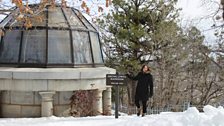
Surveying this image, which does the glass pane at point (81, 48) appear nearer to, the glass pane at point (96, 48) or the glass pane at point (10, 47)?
the glass pane at point (96, 48)

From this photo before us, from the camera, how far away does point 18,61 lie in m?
14.9

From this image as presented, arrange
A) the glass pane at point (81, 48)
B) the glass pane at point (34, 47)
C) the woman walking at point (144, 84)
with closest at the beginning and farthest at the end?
1. the woman walking at point (144, 84)
2. the glass pane at point (34, 47)
3. the glass pane at point (81, 48)

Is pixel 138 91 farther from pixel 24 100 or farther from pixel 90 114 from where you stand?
pixel 24 100

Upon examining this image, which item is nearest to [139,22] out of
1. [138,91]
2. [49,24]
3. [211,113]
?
[49,24]

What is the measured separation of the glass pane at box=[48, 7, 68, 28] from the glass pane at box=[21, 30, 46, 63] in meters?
0.55

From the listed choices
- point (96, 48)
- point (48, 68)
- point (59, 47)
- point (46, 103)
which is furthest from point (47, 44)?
point (96, 48)

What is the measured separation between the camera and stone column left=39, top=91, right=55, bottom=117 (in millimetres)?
13672

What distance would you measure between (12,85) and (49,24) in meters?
3.06

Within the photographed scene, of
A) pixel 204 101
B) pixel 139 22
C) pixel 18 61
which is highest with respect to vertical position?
pixel 139 22

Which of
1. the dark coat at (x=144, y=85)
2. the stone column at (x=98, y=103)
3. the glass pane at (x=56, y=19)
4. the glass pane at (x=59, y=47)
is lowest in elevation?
the stone column at (x=98, y=103)

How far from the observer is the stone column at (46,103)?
13672 mm

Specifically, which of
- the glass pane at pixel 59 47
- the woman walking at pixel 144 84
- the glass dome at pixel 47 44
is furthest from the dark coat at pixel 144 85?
the glass pane at pixel 59 47

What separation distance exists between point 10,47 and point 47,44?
172cm

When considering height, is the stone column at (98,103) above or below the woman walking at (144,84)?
below
